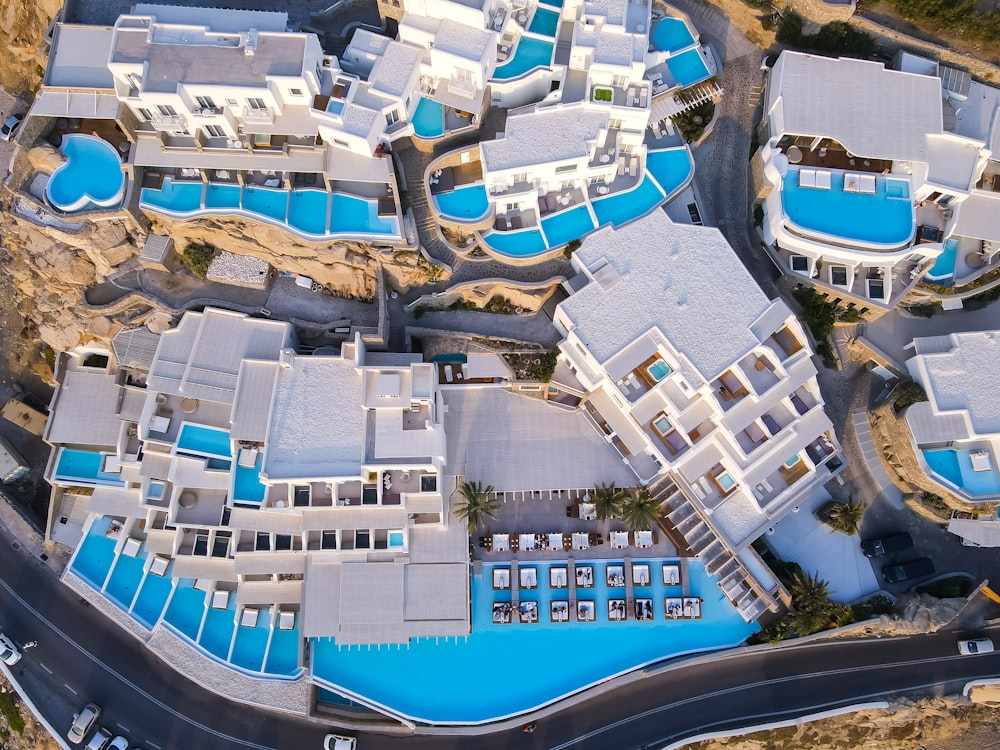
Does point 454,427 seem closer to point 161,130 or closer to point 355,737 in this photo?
point 355,737

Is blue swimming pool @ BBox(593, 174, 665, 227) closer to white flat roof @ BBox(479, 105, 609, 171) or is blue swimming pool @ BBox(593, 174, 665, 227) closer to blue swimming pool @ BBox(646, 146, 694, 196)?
blue swimming pool @ BBox(646, 146, 694, 196)

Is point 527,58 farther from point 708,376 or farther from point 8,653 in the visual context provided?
point 8,653

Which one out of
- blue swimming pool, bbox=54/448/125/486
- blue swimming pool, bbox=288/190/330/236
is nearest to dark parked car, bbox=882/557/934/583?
blue swimming pool, bbox=288/190/330/236

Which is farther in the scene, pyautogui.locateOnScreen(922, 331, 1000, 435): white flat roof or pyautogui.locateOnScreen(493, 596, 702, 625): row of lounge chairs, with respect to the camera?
pyautogui.locateOnScreen(493, 596, 702, 625): row of lounge chairs

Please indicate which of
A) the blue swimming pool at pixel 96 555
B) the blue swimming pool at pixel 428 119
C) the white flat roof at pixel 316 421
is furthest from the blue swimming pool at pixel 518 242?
the blue swimming pool at pixel 96 555

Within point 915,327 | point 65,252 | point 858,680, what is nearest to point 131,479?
point 65,252

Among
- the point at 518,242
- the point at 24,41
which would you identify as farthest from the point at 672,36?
the point at 24,41

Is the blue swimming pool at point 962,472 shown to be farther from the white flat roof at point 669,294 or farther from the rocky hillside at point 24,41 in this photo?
the rocky hillside at point 24,41
